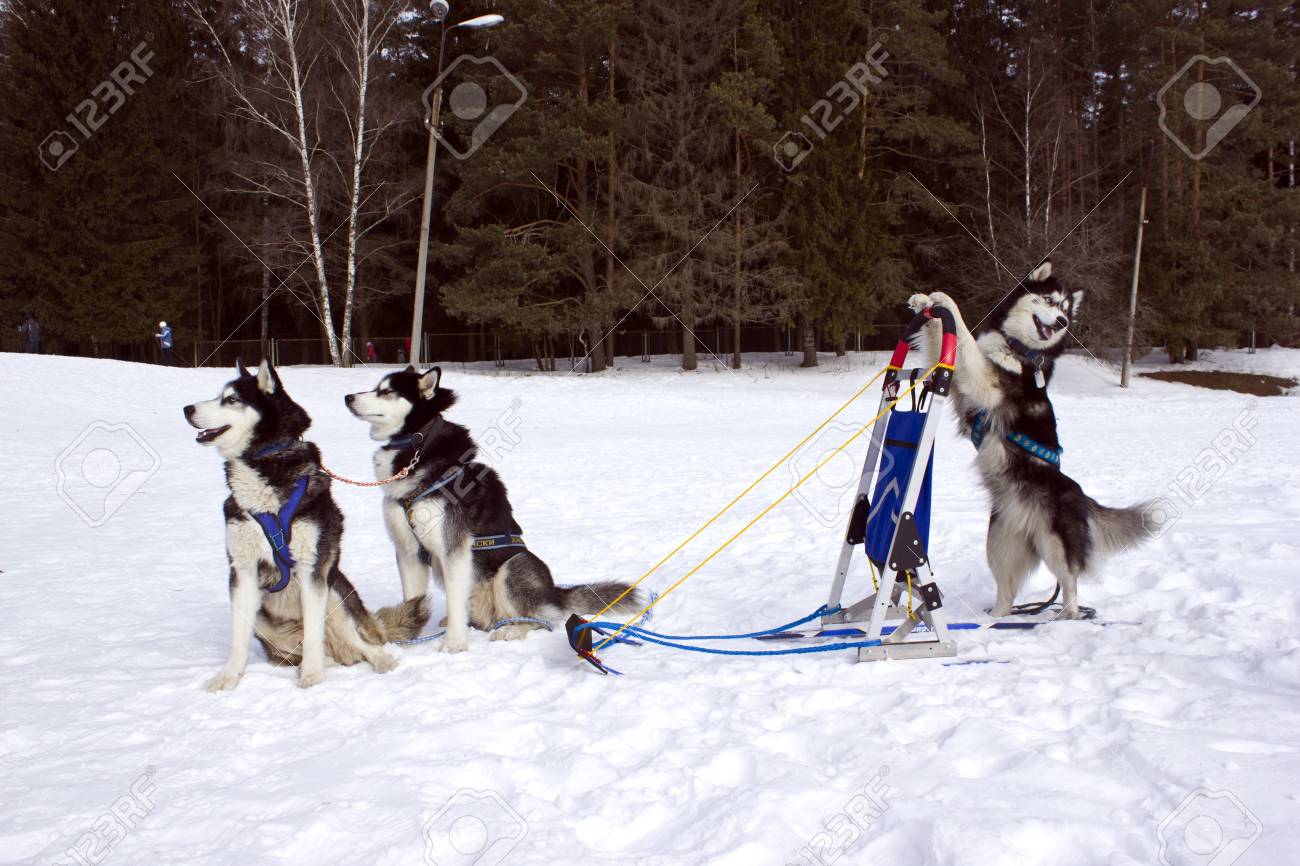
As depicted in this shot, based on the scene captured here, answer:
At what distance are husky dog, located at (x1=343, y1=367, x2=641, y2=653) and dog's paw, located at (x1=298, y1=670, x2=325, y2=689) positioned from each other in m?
0.73

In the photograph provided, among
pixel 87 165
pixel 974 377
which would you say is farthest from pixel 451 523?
pixel 87 165

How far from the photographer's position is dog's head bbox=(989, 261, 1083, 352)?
468 cm

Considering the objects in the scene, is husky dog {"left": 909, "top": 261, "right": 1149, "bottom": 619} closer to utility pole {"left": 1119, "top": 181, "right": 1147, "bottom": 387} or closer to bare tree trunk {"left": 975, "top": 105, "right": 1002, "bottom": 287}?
bare tree trunk {"left": 975, "top": 105, "right": 1002, "bottom": 287}

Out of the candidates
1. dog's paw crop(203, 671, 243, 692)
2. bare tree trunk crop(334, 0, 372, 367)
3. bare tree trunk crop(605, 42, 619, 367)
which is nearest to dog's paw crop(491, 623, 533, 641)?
dog's paw crop(203, 671, 243, 692)

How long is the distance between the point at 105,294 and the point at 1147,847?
3493cm

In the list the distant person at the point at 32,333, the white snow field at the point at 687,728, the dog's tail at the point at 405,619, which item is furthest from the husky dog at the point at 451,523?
the distant person at the point at 32,333

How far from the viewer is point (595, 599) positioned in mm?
5043

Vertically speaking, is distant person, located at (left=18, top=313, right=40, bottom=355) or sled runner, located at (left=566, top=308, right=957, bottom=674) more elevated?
distant person, located at (left=18, top=313, right=40, bottom=355)

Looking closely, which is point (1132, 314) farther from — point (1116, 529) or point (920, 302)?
point (920, 302)

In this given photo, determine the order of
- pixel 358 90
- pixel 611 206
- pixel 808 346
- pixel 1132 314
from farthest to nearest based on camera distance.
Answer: pixel 808 346 → pixel 611 206 → pixel 1132 314 → pixel 358 90

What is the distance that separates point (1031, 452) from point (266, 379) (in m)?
4.21

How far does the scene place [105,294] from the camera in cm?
2948

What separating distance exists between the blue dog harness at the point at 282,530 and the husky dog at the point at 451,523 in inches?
28.5

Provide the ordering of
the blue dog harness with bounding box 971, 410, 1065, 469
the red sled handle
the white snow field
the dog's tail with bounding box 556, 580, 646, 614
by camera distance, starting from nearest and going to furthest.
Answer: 1. the white snow field
2. the red sled handle
3. the blue dog harness with bounding box 971, 410, 1065, 469
4. the dog's tail with bounding box 556, 580, 646, 614
